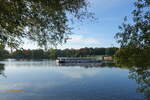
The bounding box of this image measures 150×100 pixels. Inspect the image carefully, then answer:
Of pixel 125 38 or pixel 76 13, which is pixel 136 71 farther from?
pixel 76 13

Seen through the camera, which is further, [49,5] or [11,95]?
[11,95]

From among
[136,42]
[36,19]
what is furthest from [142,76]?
[36,19]

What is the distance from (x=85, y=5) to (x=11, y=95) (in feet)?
47.1

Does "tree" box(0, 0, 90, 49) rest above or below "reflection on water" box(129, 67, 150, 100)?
above

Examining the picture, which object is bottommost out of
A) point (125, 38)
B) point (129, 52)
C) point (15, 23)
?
point (129, 52)

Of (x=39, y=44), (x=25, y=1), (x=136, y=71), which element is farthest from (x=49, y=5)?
(x=136, y=71)

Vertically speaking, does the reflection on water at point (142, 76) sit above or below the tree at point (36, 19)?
below

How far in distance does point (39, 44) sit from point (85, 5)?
72.2 inches

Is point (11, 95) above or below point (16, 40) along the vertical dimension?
below

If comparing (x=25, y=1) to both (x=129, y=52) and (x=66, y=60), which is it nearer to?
(x=129, y=52)

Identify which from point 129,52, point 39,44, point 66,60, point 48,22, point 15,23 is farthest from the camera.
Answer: point 66,60

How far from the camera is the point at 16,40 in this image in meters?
5.59

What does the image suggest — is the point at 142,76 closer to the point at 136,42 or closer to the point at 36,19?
the point at 136,42

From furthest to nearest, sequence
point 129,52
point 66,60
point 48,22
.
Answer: point 66,60, point 48,22, point 129,52
